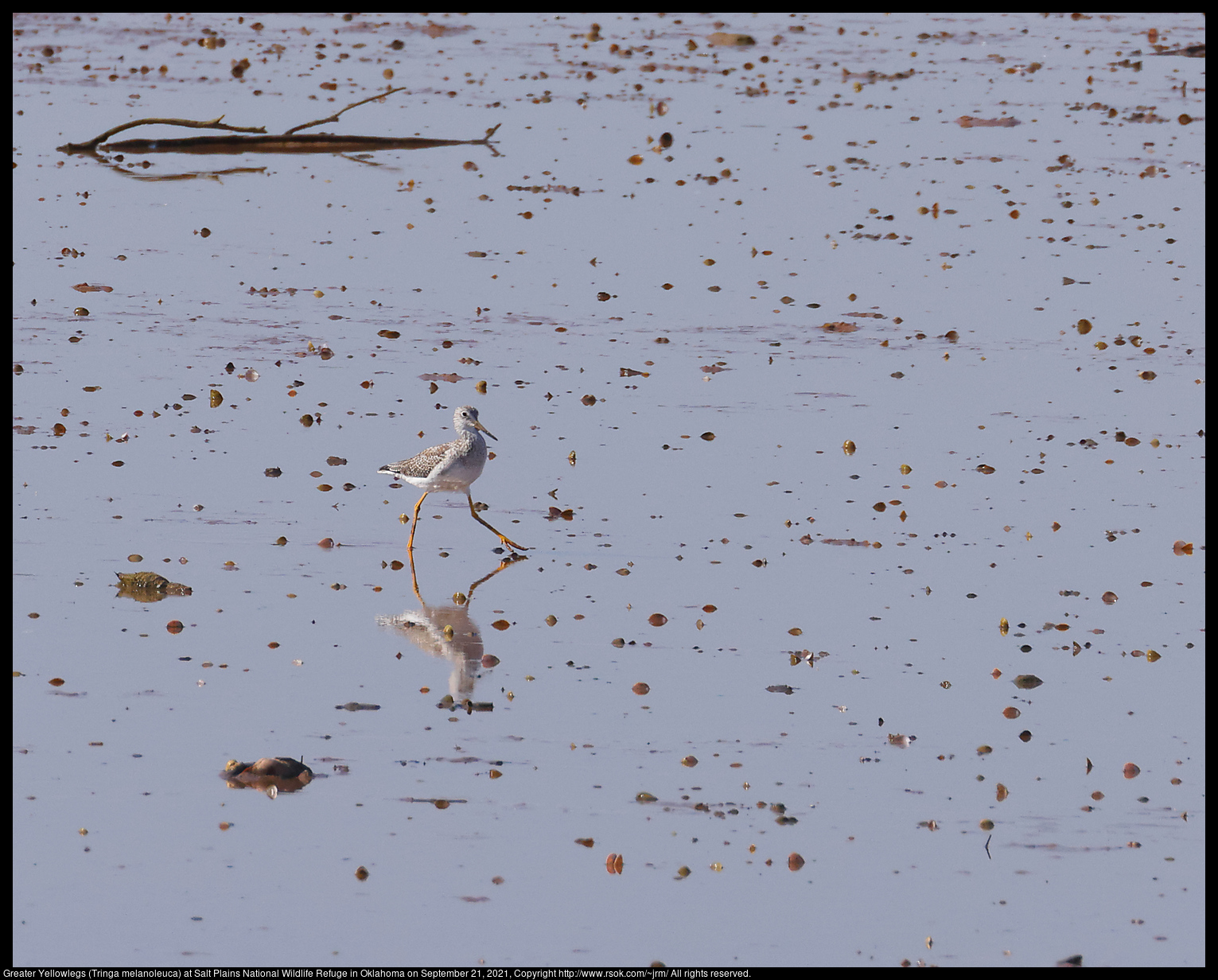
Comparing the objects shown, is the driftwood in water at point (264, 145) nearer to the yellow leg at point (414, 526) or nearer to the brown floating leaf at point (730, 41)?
the yellow leg at point (414, 526)

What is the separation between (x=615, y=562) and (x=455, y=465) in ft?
5.46

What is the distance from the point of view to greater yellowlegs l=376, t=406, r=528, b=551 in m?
13.4

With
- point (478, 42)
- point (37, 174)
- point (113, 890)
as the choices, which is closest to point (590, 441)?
point (113, 890)

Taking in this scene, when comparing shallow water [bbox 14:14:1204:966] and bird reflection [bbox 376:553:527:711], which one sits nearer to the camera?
shallow water [bbox 14:14:1204:966]

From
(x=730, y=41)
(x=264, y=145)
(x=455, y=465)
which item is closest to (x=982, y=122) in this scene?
(x=730, y=41)

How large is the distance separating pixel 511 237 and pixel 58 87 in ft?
60.2

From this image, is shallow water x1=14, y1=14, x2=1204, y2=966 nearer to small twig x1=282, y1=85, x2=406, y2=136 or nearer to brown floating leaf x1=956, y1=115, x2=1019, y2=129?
small twig x1=282, y1=85, x2=406, y2=136

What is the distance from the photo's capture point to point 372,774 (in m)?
9.12

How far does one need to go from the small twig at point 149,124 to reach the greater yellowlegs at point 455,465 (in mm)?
14840

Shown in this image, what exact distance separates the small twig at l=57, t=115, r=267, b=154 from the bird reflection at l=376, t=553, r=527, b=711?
55.5ft

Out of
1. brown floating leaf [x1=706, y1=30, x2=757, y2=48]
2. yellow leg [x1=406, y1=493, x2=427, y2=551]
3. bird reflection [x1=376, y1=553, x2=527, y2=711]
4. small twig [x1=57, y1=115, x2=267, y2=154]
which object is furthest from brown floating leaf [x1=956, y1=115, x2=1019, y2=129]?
bird reflection [x1=376, y1=553, x2=527, y2=711]

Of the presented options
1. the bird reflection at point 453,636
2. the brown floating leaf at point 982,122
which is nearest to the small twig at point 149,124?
the brown floating leaf at point 982,122

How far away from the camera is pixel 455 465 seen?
13367mm

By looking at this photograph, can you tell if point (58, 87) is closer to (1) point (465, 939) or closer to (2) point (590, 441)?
(2) point (590, 441)
